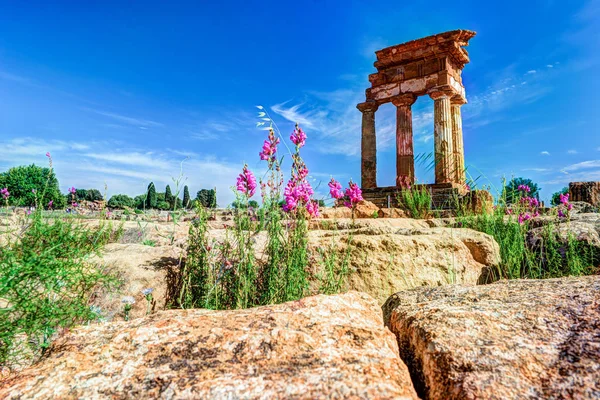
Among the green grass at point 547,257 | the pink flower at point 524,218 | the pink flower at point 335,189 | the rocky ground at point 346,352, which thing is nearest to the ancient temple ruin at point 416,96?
the pink flower at point 524,218

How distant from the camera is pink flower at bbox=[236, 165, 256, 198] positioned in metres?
3.04

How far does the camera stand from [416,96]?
1758 cm

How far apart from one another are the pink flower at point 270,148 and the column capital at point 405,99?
15.5 meters

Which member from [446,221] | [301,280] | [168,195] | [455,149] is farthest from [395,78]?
[168,195]

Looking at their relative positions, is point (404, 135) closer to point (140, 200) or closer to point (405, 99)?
point (405, 99)

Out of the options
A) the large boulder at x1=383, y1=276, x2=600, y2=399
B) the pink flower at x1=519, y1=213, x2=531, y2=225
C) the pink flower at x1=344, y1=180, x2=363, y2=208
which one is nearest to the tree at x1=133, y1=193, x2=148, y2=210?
the pink flower at x1=344, y1=180, x2=363, y2=208

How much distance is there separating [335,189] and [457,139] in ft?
50.2

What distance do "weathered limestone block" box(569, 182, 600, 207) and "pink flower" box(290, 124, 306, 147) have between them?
49.0 feet

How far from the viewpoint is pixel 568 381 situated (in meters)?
1.25

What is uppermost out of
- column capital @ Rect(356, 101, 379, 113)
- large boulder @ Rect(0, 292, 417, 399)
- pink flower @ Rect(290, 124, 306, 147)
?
column capital @ Rect(356, 101, 379, 113)

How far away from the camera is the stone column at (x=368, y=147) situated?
18.0 metres

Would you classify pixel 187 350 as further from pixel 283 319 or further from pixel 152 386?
pixel 283 319

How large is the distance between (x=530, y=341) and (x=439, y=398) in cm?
39

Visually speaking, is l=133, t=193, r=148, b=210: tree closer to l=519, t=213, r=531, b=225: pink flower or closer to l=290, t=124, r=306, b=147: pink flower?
l=290, t=124, r=306, b=147: pink flower
